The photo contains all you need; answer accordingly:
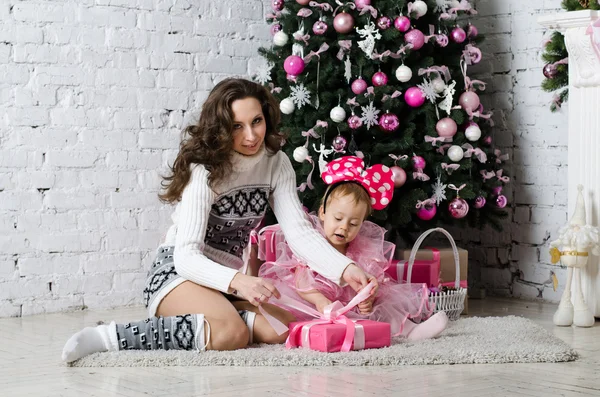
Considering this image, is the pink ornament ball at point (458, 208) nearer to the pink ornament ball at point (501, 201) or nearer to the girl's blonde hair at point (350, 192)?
the pink ornament ball at point (501, 201)

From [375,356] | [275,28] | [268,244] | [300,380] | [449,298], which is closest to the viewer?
[300,380]

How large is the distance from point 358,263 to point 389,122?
Result: 0.84 metres

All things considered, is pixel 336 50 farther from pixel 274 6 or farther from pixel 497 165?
pixel 497 165

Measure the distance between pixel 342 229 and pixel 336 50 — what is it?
1139mm

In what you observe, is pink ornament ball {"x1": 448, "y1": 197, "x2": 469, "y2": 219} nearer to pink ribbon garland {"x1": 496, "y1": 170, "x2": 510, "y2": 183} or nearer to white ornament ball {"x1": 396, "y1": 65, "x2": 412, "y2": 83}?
pink ribbon garland {"x1": 496, "y1": 170, "x2": 510, "y2": 183}

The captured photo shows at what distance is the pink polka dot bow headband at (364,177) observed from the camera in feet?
11.1

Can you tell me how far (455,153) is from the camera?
4012 mm

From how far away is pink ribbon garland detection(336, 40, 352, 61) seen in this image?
4.02m

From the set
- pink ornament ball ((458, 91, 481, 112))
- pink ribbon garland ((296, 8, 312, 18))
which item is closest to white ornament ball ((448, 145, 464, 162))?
pink ornament ball ((458, 91, 481, 112))

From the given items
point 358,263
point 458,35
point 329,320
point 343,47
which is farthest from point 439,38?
point 329,320

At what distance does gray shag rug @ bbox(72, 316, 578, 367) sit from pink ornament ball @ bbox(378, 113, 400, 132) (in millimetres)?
1189

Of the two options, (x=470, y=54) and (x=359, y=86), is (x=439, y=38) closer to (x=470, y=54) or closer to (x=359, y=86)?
(x=470, y=54)

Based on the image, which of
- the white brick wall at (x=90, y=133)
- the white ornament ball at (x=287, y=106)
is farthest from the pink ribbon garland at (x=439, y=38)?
the white brick wall at (x=90, y=133)

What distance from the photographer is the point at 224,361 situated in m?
2.77
